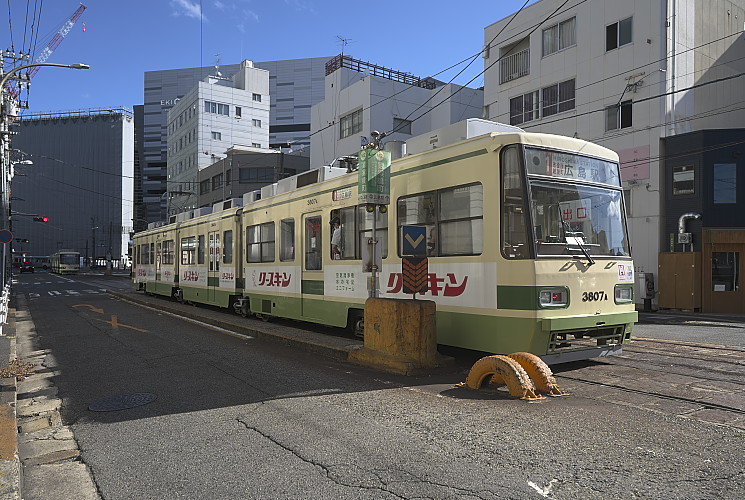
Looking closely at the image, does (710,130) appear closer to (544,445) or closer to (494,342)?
(494,342)

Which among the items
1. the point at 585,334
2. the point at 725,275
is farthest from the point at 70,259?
the point at 585,334

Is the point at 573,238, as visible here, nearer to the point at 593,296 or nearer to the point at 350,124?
the point at 593,296

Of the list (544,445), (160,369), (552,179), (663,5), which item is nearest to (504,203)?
(552,179)

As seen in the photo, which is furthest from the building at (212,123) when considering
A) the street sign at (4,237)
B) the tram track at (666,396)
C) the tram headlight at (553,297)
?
the tram track at (666,396)

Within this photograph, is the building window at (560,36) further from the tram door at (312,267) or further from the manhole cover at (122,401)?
the manhole cover at (122,401)

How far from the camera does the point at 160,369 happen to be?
27.3 feet

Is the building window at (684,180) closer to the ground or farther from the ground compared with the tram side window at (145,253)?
farther from the ground

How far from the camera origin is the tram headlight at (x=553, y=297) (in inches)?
267

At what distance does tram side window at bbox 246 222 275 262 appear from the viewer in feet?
43.5

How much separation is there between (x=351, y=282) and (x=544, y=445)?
5.76 metres

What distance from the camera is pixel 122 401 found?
6.50m

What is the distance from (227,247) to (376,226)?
7988 millimetres

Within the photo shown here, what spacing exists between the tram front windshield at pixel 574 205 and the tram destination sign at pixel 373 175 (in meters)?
2.36

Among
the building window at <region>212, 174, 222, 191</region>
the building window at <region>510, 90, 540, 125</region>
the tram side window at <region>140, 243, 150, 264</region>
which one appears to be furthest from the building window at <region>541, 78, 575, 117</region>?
the building window at <region>212, 174, 222, 191</region>
